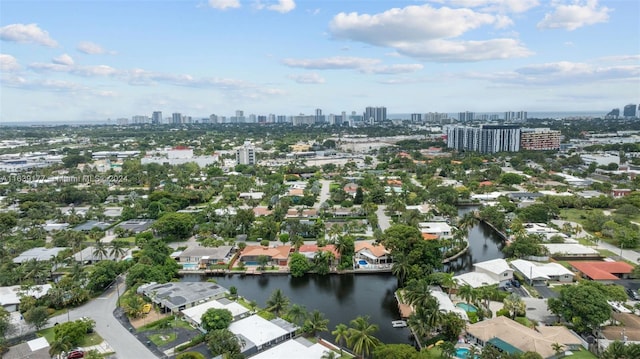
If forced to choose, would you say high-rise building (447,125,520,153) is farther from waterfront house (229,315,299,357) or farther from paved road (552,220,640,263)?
waterfront house (229,315,299,357)

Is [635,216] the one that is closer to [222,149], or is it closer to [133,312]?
[133,312]

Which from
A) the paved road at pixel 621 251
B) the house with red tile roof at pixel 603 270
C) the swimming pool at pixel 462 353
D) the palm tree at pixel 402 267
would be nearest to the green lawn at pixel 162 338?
the swimming pool at pixel 462 353

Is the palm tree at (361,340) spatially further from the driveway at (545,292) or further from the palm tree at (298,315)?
the driveway at (545,292)

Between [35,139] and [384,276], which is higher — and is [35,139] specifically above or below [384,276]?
above

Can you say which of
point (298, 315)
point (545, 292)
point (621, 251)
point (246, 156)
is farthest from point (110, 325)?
point (246, 156)

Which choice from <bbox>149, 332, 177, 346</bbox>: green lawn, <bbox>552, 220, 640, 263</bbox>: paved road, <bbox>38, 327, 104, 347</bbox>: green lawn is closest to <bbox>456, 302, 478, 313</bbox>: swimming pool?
<bbox>149, 332, 177, 346</bbox>: green lawn

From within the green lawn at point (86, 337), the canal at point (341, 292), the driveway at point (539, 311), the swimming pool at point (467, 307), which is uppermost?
the swimming pool at point (467, 307)

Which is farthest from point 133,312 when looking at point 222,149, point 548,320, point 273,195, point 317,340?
point 222,149
